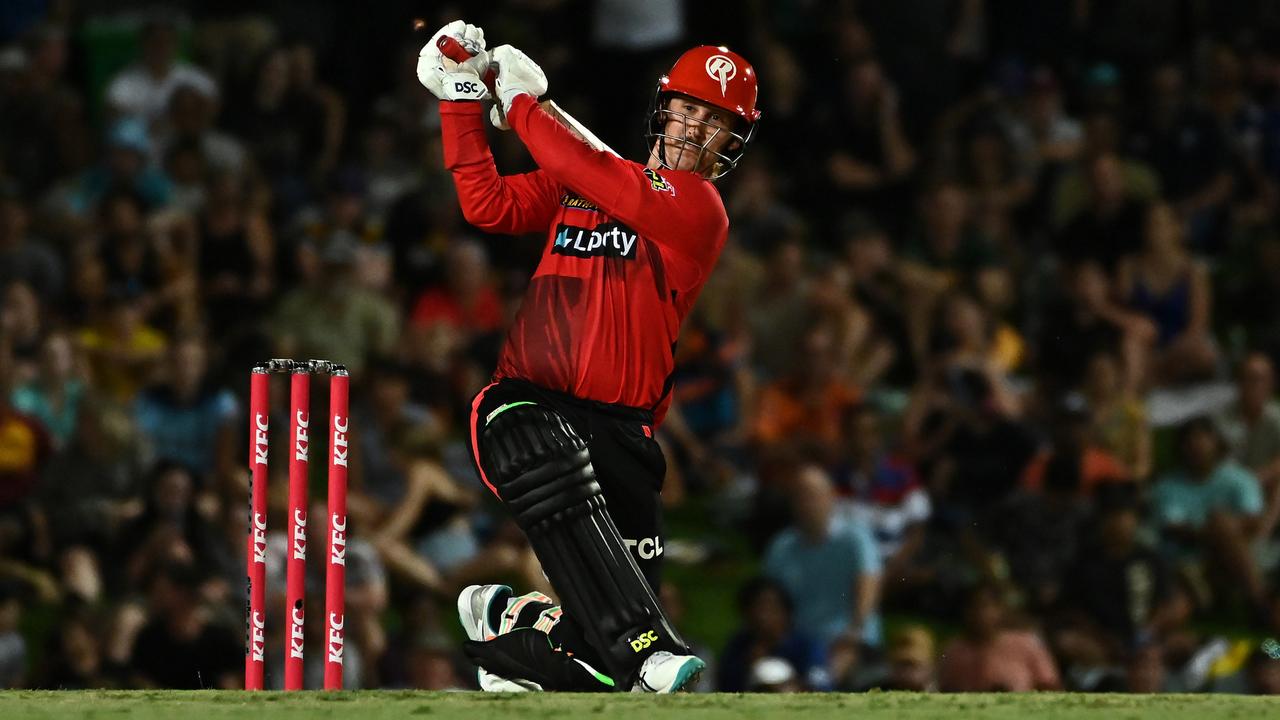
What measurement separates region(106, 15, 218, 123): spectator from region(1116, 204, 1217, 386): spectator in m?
5.88

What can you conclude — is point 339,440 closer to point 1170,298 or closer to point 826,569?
point 826,569

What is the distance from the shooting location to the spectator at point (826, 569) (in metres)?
9.77

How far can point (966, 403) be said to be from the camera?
1089cm

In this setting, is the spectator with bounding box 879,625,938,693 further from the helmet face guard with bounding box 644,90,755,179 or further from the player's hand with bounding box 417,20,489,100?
the player's hand with bounding box 417,20,489,100

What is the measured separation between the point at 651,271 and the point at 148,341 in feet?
18.9

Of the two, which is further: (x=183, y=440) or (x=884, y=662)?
(x=183, y=440)

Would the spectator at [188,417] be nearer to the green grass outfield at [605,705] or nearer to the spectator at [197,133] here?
the spectator at [197,133]

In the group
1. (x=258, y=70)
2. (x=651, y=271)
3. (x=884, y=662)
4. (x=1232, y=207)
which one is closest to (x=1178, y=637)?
(x=884, y=662)

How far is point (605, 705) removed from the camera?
5.25m

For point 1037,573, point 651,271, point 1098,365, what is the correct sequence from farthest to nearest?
point 1098,365, point 1037,573, point 651,271

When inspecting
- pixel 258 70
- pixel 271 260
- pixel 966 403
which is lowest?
pixel 966 403

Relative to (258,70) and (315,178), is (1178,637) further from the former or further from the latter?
(258,70)

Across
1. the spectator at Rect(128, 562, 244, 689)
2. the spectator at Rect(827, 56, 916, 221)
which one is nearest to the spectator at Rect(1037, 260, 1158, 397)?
the spectator at Rect(827, 56, 916, 221)

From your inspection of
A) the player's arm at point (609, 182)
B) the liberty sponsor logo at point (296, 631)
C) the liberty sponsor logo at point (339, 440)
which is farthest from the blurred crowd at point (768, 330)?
the player's arm at point (609, 182)
